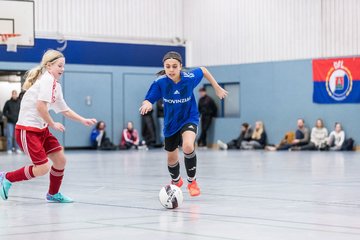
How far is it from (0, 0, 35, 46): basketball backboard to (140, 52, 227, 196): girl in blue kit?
64.0ft

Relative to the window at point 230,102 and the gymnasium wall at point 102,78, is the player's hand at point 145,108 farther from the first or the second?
the window at point 230,102

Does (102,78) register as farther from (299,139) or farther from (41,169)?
(41,169)

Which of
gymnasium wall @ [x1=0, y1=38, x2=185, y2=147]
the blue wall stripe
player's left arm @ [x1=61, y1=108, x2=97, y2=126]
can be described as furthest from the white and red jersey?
gymnasium wall @ [x1=0, y1=38, x2=185, y2=147]

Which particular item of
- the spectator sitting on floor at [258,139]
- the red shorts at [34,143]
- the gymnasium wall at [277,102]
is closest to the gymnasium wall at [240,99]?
the gymnasium wall at [277,102]

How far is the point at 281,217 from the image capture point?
27.7ft

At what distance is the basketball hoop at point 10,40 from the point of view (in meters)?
29.4

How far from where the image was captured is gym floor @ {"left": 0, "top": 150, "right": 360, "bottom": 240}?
24.0 feet

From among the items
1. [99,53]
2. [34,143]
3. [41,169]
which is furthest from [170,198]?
[99,53]

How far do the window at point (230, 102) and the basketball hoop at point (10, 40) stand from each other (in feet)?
34.1

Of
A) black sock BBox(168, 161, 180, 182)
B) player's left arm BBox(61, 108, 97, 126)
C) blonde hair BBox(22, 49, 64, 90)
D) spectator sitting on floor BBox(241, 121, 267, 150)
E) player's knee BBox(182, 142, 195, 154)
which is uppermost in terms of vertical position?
blonde hair BBox(22, 49, 64, 90)

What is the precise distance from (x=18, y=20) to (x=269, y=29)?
11316 mm

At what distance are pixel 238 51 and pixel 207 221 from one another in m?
28.2

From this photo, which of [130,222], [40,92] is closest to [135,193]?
[40,92]

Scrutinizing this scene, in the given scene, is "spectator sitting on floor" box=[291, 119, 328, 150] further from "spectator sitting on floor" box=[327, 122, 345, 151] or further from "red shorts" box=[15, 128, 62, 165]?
"red shorts" box=[15, 128, 62, 165]
